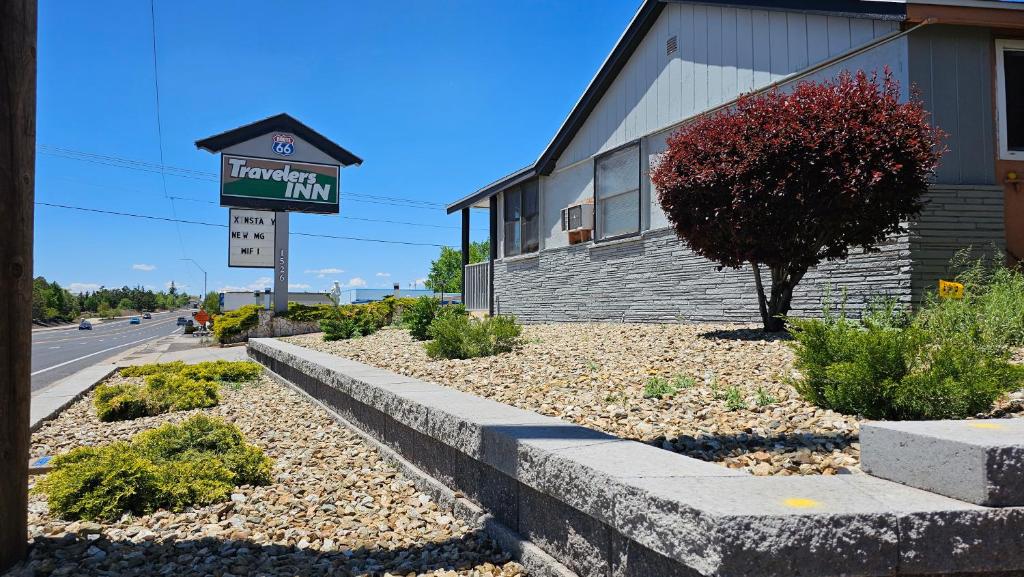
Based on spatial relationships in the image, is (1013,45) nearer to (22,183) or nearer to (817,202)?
(817,202)

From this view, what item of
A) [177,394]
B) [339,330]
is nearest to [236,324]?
[339,330]

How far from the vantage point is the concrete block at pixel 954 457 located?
1.96 metres

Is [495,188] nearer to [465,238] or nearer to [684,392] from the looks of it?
[465,238]

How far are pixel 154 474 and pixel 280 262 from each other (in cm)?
1782

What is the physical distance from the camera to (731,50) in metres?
9.68

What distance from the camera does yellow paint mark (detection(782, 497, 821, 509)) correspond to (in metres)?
1.85

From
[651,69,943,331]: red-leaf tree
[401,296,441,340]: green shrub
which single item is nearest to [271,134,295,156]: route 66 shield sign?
[401,296,441,340]: green shrub

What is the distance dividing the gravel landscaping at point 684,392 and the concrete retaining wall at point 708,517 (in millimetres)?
710

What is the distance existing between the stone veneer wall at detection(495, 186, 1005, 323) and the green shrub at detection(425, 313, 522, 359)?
362 cm

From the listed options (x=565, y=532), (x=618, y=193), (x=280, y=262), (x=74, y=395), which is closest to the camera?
(x=565, y=532)

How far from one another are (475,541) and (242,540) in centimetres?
125

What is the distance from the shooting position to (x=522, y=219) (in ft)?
52.3

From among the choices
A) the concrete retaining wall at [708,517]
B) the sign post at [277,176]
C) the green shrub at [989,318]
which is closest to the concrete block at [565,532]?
the concrete retaining wall at [708,517]

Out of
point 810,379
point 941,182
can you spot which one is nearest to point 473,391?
point 810,379
